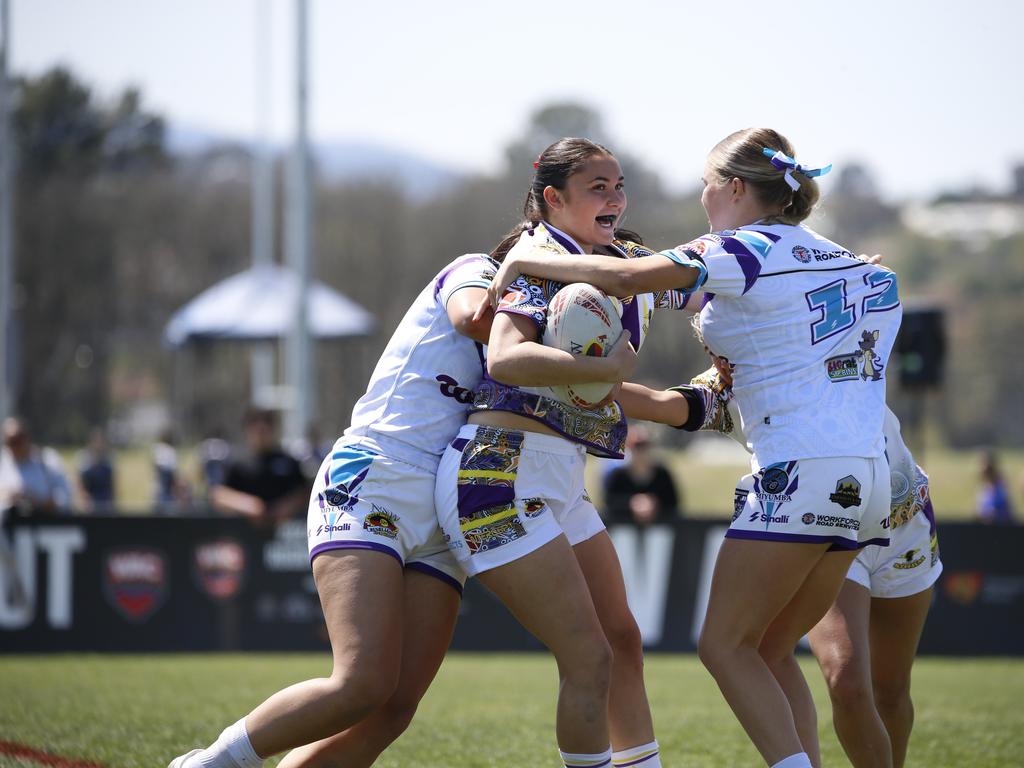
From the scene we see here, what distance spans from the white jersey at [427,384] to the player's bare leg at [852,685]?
1.52 metres

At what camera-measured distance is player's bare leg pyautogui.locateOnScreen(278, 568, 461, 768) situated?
434 centimetres

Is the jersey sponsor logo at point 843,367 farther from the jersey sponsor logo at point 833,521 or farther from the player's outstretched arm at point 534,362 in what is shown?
the player's outstretched arm at point 534,362

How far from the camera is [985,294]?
181 ft

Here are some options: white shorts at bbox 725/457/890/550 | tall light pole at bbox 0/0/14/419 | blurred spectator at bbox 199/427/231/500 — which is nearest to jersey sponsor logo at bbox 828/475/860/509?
white shorts at bbox 725/457/890/550

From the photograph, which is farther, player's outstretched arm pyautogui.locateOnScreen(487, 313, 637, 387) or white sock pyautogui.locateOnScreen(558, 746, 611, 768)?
white sock pyautogui.locateOnScreen(558, 746, 611, 768)

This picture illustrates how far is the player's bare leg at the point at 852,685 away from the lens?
15.0ft

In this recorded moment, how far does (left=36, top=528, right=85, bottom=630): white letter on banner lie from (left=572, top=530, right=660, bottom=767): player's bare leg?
7987mm

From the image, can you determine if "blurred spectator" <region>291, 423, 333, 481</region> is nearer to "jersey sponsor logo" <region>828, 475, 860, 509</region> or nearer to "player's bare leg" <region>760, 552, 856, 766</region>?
"player's bare leg" <region>760, 552, 856, 766</region>

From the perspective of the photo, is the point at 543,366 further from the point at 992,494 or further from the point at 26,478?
the point at 992,494

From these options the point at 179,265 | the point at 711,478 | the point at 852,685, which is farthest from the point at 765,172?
the point at 179,265

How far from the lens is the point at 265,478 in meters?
11.8

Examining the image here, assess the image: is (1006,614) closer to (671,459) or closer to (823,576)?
(823,576)

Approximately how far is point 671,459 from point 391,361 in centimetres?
3126

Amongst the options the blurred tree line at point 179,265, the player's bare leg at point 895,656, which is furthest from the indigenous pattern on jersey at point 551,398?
the blurred tree line at point 179,265
